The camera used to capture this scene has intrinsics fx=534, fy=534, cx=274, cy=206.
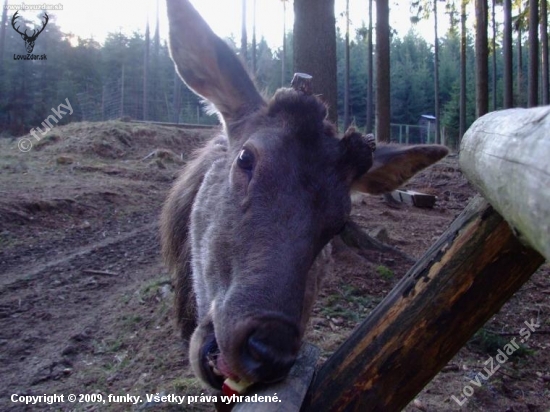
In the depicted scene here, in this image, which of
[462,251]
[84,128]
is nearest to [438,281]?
[462,251]

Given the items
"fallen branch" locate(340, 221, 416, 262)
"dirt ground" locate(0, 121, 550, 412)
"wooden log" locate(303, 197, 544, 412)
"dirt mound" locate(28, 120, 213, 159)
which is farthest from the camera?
"dirt mound" locate(28, 120, 213, 159)

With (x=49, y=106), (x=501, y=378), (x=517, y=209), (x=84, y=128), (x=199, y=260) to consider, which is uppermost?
(x=49, y=106)

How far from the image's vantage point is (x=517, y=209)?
1780mm

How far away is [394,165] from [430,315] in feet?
4.94

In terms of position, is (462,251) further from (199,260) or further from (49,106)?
(49,106)

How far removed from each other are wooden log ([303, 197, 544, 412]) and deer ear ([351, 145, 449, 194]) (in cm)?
116

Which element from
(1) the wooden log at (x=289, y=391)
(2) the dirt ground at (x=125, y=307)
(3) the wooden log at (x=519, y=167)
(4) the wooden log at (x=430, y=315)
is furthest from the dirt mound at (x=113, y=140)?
(3) the wooden log at (x=519, y=167)

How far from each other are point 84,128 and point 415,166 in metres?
19.7

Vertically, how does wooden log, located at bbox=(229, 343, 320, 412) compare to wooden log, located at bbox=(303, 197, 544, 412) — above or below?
below

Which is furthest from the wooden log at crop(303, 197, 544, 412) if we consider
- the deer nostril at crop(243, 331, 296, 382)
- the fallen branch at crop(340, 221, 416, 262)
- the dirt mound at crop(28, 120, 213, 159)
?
the dirt mound at crop(28, 120, 213, 159)

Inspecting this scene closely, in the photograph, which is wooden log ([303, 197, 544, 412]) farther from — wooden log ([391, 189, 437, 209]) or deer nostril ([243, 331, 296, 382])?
wooden log ([391, 189, 437, 209])

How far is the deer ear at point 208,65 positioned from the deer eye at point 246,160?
23.7 inches

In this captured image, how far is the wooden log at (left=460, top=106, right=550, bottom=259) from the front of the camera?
152cm

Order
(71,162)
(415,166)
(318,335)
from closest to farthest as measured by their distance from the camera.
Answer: (415,166) < (318,335) < (71,162)
